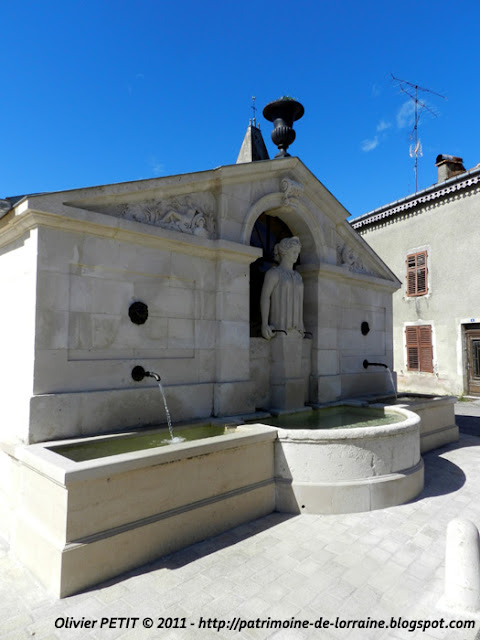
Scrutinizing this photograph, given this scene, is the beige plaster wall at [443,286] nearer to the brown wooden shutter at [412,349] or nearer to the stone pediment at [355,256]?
the brown wooden shutter at [412,349]

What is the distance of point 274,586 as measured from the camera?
3656 millimetres

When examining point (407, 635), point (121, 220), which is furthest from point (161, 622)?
point (121, 220)

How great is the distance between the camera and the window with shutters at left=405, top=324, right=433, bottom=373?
17.3 meters

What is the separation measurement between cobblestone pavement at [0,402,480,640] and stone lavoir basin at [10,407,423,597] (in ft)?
0.65

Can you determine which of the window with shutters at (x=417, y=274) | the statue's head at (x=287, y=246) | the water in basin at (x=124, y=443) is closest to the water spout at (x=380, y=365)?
the statue's head at (x=287, y=246)

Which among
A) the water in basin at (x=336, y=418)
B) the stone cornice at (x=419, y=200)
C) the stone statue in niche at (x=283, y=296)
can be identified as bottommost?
the water in basin at (x=336, y=418)

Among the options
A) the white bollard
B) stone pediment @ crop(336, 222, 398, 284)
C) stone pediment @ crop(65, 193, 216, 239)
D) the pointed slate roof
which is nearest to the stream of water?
stone pediment @ crop(65, 193, 216, 239)

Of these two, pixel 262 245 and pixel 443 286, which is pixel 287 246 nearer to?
pixel 262 245

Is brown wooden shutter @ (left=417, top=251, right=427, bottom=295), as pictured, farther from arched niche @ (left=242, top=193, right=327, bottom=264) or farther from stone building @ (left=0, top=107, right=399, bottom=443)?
arched niche @ (left=242, top=193, right=327, bottom=264)

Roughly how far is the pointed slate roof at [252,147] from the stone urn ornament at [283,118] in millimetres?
1707

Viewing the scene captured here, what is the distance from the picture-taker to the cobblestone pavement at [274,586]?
3.12 meters

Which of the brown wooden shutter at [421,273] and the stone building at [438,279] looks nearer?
the stone building at [438,279]

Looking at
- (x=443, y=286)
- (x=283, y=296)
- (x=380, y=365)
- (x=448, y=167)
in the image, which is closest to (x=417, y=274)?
(x=443, y=286)

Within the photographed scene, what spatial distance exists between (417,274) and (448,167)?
16.6ft
